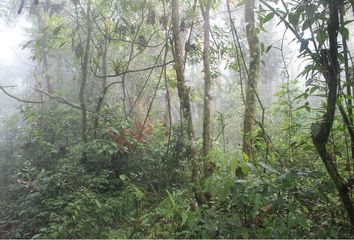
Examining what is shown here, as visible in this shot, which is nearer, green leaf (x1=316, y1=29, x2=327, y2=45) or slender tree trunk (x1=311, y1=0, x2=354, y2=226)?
slender tree trunk (x1=311, y1=0, x2=354, y2=226)

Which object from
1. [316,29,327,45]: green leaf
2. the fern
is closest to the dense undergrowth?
the fern

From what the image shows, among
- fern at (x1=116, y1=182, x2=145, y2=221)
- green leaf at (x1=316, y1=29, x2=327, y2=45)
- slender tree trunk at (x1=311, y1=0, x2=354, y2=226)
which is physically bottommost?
fern at (x1=116, y1=182, x2=145, y2=221)

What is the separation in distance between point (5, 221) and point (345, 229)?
509 centimetres

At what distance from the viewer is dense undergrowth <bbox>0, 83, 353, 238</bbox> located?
8.21 ft

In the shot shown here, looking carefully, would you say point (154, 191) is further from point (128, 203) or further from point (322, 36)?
point (322, 36)

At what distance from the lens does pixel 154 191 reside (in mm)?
5031

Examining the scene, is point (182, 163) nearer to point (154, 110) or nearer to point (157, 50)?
point (154, 110)

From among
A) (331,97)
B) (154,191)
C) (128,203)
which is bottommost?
(128,203)

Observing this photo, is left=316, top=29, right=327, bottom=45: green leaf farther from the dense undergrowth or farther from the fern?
the fern

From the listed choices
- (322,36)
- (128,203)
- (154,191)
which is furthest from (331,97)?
(128,203)

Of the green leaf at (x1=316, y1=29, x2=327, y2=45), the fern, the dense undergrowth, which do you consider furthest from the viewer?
the fern

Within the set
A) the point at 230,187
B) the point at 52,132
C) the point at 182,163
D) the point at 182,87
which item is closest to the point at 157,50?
the point at 52,132

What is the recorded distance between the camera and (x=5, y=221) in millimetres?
5578

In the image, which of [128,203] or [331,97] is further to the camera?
[128,203]
